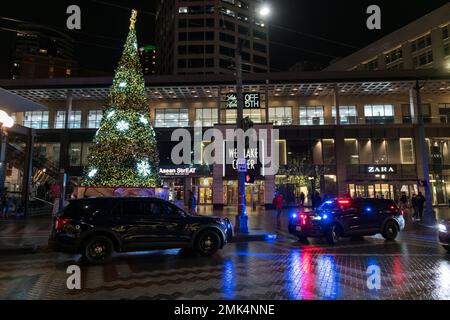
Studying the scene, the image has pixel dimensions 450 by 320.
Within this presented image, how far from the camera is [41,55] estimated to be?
128500 mm

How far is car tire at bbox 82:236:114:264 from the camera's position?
32.7 ft

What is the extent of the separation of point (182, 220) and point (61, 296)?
4680mm

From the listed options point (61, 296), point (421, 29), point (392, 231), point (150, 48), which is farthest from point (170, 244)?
point (150, 48)

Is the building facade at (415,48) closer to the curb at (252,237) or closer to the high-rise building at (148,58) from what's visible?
the curb at (252,237)

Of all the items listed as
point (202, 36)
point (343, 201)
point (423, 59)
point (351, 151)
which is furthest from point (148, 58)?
point (343, 201)

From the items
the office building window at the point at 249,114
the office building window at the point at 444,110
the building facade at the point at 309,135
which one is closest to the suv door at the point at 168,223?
the building facade at the point at 309,135

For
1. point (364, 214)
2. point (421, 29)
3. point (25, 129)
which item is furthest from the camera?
point (421, 29)

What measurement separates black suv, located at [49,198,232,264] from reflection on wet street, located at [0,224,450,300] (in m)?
0.46

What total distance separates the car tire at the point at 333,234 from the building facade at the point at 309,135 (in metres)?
21.5

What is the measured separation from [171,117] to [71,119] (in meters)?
11.9

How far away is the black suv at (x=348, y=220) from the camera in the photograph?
14180mm
